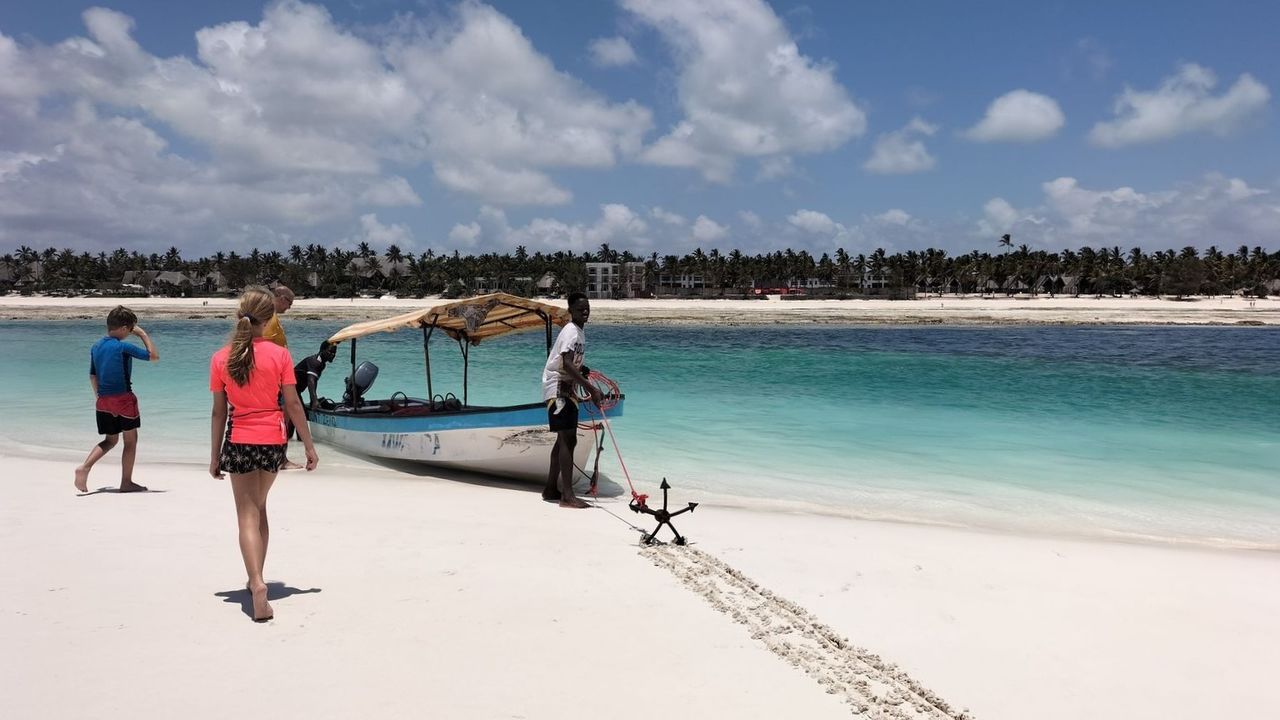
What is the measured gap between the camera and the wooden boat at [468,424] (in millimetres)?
8141

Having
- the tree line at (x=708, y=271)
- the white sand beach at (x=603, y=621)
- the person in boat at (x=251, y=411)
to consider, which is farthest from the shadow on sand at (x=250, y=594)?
the tree line at (x=708, y=271)

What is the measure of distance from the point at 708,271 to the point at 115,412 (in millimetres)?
113469

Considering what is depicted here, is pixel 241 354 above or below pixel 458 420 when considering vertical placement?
above

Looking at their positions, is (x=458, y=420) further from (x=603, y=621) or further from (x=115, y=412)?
(x=603, y=621)

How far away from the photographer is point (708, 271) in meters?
118

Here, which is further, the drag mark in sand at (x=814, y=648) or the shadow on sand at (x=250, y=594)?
the shadow on sand at (x=250, y=594)

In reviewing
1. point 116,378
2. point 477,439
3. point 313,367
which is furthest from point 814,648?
point 313,367

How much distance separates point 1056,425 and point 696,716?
1387 centimetres

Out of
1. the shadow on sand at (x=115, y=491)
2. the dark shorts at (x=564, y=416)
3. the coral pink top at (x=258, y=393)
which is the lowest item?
the shadow on sand at (x=115, y=491)

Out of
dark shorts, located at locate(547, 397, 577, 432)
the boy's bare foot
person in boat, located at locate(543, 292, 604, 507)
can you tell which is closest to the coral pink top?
the boy's bare foot

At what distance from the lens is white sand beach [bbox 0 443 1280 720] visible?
139 inches

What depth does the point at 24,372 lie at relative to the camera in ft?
73.8

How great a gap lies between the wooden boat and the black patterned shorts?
11.9 ft

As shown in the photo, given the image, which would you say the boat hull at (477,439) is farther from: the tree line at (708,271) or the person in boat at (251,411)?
the tree line at (708,271)
